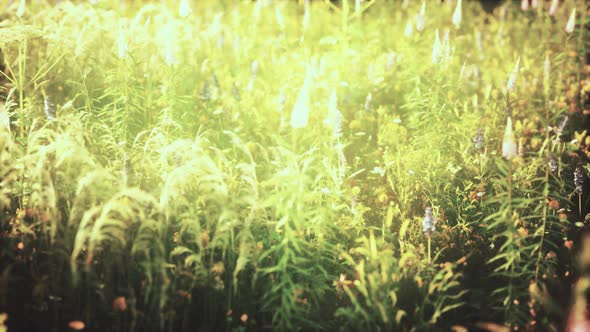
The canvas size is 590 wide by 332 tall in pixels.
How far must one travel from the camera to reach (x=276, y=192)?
2662mm

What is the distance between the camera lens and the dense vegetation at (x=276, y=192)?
2338 millimetres

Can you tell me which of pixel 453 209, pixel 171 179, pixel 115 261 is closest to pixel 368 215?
pixel 453 209

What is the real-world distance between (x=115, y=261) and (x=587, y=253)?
2139mm

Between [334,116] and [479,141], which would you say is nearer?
[334,116]

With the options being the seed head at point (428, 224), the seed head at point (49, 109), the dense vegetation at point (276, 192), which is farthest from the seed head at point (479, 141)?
the seed head at point (49, 109)

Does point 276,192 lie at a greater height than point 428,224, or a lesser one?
greater

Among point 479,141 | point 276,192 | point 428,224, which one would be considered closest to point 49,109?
point 276,192

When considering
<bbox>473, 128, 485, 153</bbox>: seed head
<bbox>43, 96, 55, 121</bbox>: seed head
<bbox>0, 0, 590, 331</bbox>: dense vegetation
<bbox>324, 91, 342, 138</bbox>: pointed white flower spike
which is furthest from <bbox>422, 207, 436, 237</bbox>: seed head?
<bbox>43, 96, 55, 121</bbox>: seed head

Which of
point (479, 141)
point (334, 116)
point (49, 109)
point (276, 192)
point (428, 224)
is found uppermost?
point (49, 109)

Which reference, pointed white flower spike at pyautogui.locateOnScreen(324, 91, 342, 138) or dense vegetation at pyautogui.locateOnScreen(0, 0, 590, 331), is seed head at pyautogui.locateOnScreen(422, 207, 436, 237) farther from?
pointed white flower spike at pyautogui.locateOnScreen(324, 91, 342, 138)

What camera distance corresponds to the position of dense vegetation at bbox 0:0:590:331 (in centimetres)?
234

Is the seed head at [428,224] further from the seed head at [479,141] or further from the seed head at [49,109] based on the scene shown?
the seed head at [49,109]

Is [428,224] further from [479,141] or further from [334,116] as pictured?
[479,141]

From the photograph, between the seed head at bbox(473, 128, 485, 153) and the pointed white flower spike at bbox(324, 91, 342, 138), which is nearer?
the pointed white flower spike at bbox(324, 91, 342, 138)
